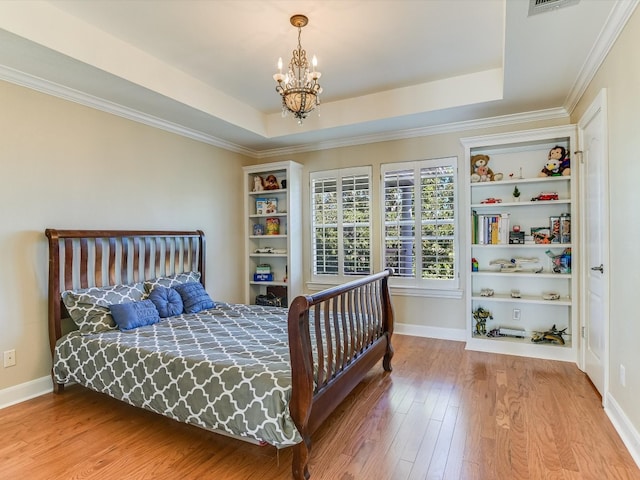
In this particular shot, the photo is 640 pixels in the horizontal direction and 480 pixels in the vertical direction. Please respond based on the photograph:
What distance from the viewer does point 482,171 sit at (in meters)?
3.99

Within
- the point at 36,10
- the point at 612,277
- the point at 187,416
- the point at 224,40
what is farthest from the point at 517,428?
the point at 36,10

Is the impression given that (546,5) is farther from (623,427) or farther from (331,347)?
(623,427)

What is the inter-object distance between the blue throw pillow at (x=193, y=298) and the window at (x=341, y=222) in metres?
1.75

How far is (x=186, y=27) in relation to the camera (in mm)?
2707

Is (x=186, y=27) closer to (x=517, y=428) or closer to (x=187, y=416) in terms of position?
(x=187, y=416)

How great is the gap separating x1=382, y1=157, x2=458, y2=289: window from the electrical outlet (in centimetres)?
376

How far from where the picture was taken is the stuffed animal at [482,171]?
13.0 feet

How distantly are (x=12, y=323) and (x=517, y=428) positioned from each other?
3722 millimetres

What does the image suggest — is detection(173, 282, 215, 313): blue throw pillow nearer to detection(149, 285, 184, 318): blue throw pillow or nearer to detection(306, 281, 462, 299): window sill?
detection(149, 285, 184, 318): blue throw pillow

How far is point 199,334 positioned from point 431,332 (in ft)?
9.23

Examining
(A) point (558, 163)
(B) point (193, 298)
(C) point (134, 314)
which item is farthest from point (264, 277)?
(A) point (558, 163)

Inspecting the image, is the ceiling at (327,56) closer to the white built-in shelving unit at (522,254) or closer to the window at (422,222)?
the white built-in shelving unit at (522,254)

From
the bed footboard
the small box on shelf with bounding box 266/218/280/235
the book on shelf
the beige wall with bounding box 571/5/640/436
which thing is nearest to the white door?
the beige wall with bounding box 571/5/640/436

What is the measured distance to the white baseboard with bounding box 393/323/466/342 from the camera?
4.27 m
